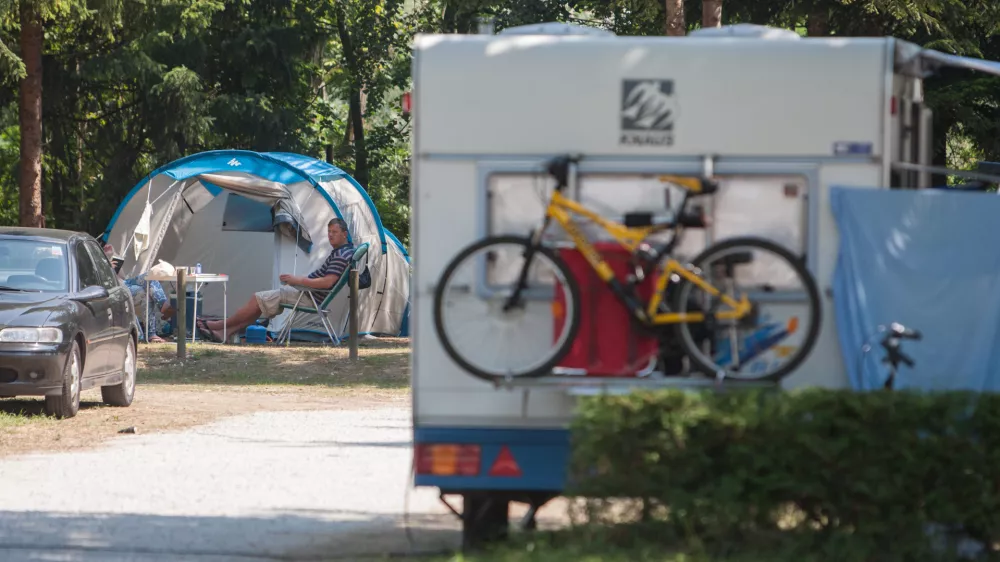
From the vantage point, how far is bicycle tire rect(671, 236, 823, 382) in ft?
20.4

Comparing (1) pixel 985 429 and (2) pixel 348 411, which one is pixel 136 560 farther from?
(2) pixel 348 411

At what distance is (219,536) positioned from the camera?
307 inches

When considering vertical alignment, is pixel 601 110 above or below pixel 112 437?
above

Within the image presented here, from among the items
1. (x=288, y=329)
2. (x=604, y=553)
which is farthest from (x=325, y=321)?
(x=604, y=553)

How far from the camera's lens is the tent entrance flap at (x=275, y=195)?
73.8ft

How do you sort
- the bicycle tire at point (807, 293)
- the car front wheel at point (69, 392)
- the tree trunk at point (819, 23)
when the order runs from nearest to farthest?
the bicycle tire at point (807, 293)
the car front wheel at point (69, 392)
the tree trunk at point (819, 23)

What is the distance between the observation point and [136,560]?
710 centimetres

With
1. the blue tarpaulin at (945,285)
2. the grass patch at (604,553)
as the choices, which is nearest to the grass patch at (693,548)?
the grass patch at (604,553)

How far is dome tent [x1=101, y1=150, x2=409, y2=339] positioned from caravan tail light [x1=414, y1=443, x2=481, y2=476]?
15038 mm

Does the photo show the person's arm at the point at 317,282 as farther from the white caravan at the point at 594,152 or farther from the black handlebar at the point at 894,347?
the black handlebar at the point at 894,347

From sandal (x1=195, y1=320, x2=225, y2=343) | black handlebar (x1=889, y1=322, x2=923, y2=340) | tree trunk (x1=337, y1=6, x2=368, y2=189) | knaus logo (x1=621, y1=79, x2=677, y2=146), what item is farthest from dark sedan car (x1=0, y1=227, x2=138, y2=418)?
tree trunk (x1=337, y1=6, x2=368, y2=189)

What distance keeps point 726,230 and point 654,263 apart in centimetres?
36

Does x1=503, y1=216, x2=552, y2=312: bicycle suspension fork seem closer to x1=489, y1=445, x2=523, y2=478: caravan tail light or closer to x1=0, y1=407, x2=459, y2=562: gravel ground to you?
Answer: x1=489, y1=445, x2=523, y2=478: caravan tail light

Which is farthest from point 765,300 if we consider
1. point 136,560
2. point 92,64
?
point 92,64
